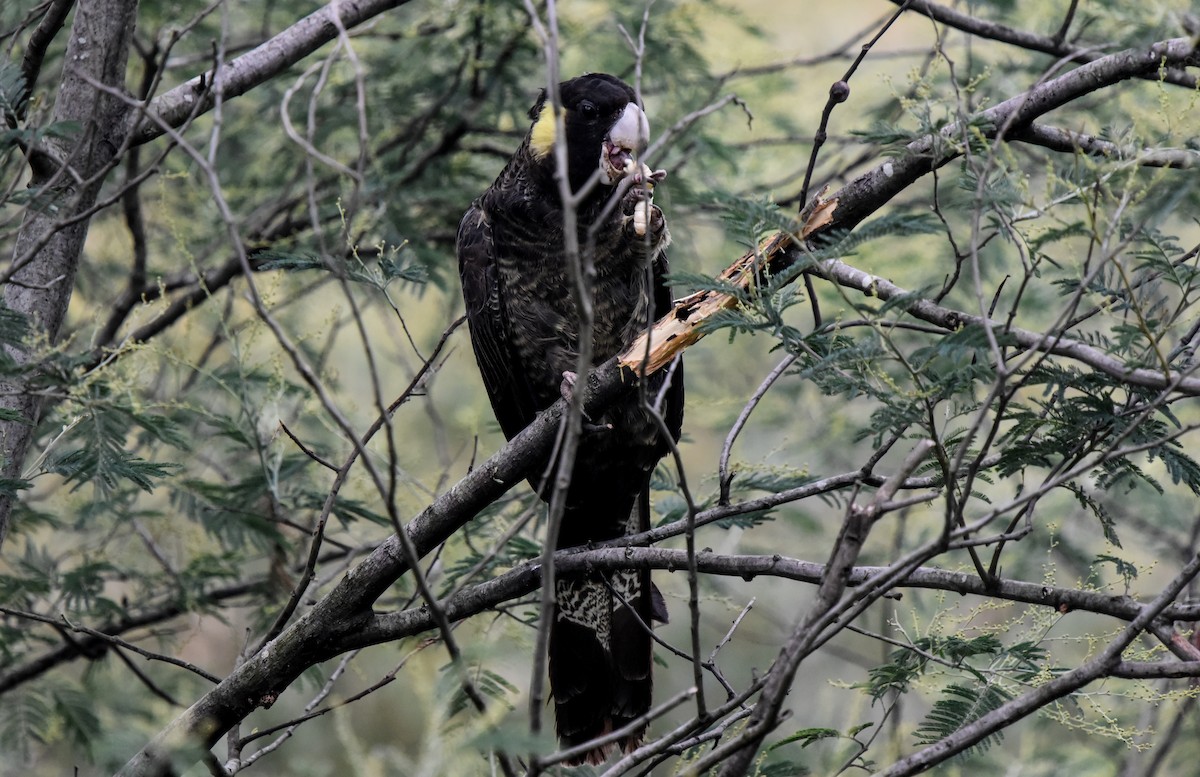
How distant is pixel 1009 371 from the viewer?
1702 mm

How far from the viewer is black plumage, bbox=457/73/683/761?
10.6ft

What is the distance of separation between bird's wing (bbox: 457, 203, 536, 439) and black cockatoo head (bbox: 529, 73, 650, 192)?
13.3 inches

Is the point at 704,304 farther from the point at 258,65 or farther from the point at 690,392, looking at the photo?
the point at 690,392

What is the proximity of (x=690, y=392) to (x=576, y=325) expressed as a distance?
2.55 meters

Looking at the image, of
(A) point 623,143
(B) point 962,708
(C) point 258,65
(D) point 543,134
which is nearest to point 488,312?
(D) point 543,134

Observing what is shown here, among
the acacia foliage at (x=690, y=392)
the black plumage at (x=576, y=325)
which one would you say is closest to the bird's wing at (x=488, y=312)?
the black plumage at (x=576, y=325)

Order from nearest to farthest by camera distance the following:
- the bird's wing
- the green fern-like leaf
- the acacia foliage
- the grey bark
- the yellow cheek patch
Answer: the acacia foliage, the green fern-like leaf, the grey bark, the yellow cheek patch, the bird's wing

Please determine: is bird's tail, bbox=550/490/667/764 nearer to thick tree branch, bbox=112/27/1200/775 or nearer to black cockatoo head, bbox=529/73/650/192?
thick tree branch, bbox=112/27/1200/775

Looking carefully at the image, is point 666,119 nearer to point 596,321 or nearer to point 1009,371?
point 596,321

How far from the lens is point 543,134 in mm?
3363

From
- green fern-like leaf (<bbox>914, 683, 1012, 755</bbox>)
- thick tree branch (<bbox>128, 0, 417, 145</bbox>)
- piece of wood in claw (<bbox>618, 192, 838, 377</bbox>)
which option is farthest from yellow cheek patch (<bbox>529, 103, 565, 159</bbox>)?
green fern-like leaf (<bbox>914, 683, 1012, 755</bbox>)

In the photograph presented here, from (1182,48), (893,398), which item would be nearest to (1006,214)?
(893,398)

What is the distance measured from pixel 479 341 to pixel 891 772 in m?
2.13

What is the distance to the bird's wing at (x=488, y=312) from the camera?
11.4 feet
